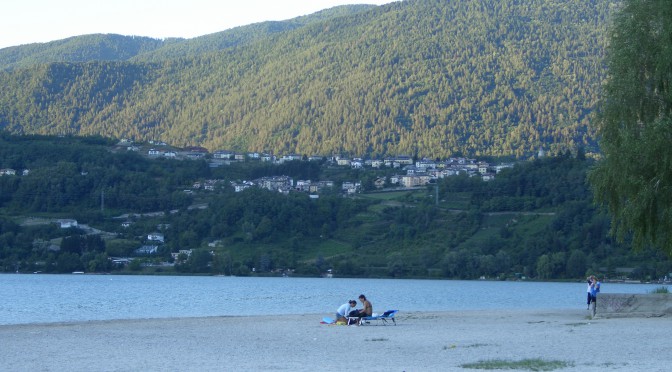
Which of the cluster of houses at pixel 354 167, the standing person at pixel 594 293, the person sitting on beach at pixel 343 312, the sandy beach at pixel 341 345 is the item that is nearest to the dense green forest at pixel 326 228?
the cluster of houses at pixel 354 167

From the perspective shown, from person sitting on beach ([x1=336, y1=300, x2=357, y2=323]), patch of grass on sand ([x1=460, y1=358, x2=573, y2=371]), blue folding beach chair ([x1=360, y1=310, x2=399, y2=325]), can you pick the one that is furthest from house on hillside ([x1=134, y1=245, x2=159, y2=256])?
patch of grass on sand ([x1=460, y1=358, x2=573, y2=371])

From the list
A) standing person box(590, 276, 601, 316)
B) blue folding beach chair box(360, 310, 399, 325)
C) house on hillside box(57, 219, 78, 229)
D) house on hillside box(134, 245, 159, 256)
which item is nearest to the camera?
blue folding beach chair box(360, 310, 399, 325)

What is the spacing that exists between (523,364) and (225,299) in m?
47.9

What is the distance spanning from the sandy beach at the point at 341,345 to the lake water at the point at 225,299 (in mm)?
14215

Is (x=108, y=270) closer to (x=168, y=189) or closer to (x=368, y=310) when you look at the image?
(x=168, y=189)

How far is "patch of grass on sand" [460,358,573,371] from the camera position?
17766 millimetres

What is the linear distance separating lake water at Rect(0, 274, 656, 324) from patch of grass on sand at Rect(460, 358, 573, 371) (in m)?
→ 25.5

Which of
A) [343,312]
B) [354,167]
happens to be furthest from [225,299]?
[354,167]

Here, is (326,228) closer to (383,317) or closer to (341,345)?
(383,317)

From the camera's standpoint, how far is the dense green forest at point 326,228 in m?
95.3

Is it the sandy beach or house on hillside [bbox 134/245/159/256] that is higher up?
the sandy beach

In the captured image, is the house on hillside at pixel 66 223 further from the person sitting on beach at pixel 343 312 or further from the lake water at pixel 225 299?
the person sitting on beach at pixel 343 312

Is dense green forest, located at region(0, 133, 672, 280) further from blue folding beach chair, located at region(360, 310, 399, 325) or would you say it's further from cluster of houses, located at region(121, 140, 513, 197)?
blue folding beach chair, located at region(360, 310, 399, 325)

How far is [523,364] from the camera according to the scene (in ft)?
59.7
